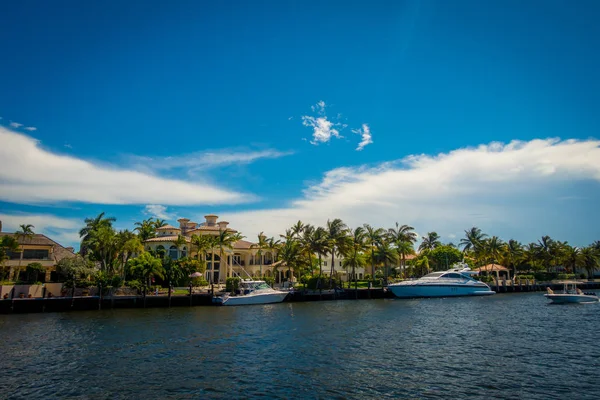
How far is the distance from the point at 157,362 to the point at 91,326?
18917 millimetres

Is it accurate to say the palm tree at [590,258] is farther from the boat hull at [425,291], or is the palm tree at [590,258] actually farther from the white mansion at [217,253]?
the white mansion at [217,253]

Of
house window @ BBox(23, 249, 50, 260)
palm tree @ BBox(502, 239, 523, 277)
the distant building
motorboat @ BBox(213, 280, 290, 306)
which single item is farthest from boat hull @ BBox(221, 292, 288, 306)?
palm tree @ BBox(502, 239, 523, 277)

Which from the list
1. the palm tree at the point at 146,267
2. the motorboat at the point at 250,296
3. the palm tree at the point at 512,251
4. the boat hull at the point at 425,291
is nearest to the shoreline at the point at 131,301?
the motorboat at the point at 250,296

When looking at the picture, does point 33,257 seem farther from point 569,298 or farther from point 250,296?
point 569,298

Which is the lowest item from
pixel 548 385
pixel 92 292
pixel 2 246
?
pixel 548 385

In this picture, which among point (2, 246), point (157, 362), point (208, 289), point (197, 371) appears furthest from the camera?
point (208, 289)

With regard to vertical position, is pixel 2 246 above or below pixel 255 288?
above

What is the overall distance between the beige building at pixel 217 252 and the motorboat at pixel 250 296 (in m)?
13.1

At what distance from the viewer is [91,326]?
38.9 metres

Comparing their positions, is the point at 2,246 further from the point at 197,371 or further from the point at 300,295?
the point at 197,371

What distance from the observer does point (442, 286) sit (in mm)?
72062

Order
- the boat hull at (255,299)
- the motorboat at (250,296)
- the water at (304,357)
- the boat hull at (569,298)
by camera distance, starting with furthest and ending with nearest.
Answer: the motorboat at (250,296) → the boat hull at (255,299) → the boat hull at (569,298) → the water at (304,357)

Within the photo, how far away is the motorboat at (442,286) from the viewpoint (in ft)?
233

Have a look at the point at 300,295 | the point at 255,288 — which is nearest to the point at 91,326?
the point at 255,288
